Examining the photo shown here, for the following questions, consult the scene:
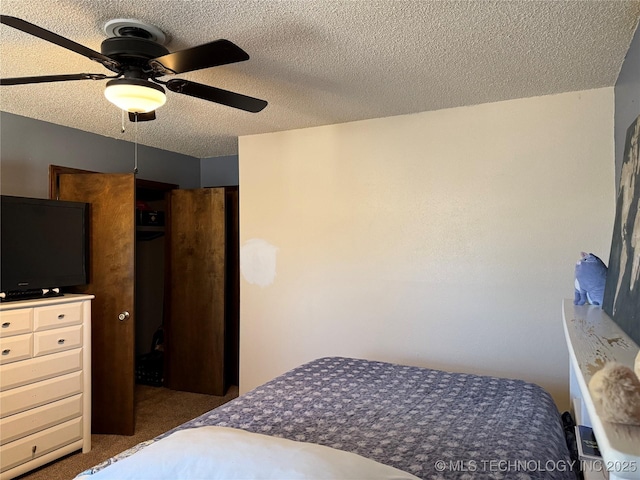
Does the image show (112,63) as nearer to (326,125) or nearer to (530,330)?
(326,125)

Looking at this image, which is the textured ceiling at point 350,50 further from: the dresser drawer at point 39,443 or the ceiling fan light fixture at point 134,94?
the dresser drawer at point 39,443

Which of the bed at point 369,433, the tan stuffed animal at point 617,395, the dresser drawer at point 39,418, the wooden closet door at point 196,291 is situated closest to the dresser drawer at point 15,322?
the dresser drawer at point 39,418

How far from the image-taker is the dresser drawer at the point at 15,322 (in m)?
2.58

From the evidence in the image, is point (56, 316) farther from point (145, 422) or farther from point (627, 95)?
point (627, 95)

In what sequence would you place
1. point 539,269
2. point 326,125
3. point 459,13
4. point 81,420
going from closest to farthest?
point 459,13 → point 539,269 → point 81,420 → point 326,125

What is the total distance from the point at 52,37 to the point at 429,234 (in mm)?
2411

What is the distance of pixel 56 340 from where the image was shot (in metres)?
2.86

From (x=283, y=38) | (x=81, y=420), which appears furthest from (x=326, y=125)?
(x=81, y=420)

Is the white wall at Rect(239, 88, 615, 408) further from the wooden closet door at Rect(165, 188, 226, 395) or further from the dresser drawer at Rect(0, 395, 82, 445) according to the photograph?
the dresser drawer at Rect(0, 395, 82, 445)

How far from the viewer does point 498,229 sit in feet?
9.48

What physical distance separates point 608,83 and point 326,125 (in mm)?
1867

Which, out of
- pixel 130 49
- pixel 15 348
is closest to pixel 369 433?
pixel 130 49

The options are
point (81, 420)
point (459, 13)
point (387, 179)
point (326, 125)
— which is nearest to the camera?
point (459, 13)

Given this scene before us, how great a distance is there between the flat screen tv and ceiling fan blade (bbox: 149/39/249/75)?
1689mm
